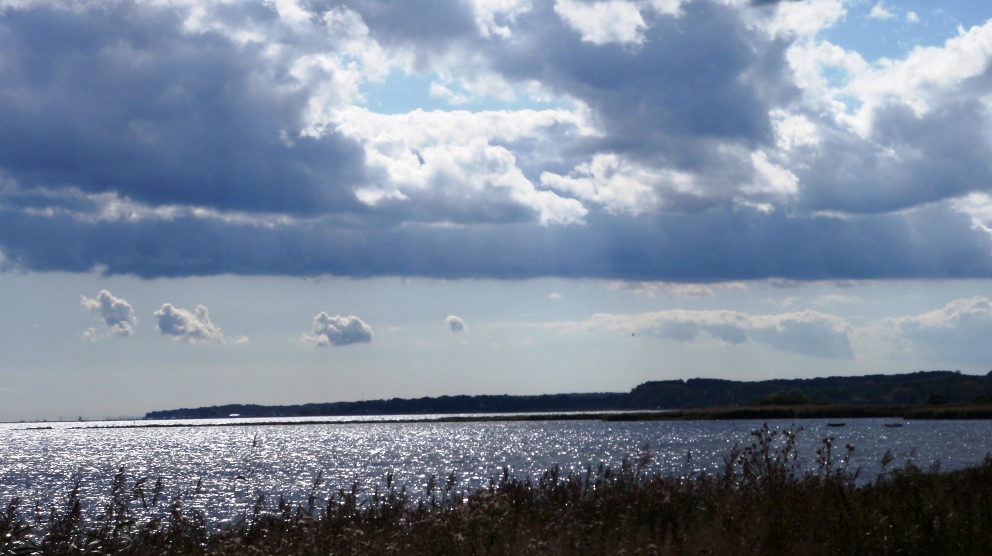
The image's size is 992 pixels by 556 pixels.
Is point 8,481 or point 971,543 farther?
point 8,481

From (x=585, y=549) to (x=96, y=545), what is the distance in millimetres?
6891

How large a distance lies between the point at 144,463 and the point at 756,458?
8267 cm

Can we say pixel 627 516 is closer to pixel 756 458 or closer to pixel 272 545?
pixel 756 458

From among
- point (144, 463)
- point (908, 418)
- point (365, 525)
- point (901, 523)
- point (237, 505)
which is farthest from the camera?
point (908, 418)

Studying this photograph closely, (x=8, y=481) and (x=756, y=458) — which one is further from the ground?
(x=756, y=458)

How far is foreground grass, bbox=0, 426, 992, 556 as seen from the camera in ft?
32.8

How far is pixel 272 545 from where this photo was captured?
37.3 ft

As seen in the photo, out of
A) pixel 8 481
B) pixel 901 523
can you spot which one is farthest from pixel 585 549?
pixel 8 481

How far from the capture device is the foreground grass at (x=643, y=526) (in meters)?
10.0

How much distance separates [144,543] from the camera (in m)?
13.0

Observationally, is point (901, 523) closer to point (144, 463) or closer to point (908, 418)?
point (144, 463)

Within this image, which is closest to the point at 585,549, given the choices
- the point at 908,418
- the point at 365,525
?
the point at 365,525

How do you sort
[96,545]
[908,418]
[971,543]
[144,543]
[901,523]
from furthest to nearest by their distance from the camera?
[908,418] → [144,543] → [96,545] → [901,523] → [971,543]

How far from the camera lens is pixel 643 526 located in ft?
39.0
